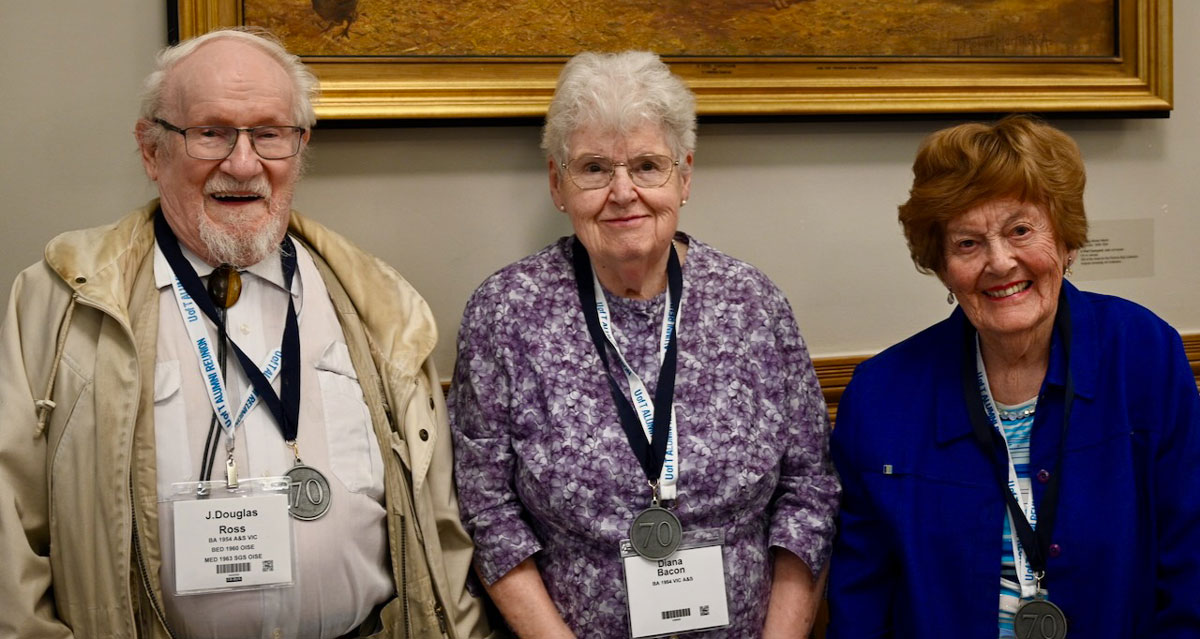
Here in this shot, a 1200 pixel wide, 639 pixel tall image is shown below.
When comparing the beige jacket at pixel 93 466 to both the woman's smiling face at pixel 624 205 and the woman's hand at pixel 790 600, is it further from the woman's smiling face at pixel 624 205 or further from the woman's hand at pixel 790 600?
the woman's hand at pixel 790 600

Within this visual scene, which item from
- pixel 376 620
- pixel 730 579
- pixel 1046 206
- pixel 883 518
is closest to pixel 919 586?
pixel 883 518

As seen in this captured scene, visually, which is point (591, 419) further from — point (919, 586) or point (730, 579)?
point (919, 586)

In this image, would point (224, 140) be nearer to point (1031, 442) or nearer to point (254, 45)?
point (254, 45)

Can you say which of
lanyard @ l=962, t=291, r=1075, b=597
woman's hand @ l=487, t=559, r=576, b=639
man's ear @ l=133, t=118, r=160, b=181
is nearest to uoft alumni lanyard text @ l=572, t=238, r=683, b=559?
woman's hand @ l=487, t=559, r=576, b=639

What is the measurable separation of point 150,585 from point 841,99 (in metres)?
1.96

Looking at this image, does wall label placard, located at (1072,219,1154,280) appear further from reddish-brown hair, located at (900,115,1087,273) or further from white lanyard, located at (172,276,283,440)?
white lanyard, located at (172,276,283,440)

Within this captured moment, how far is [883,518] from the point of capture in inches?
84.8

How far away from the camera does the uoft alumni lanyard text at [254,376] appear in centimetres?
204

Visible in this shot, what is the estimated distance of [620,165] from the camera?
219 cm

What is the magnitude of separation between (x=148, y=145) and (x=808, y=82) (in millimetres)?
1580

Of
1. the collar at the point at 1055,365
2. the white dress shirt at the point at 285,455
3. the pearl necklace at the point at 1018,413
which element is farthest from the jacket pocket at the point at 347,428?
the pearl necklace at the point at 1018,413

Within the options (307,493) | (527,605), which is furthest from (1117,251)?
(307,493)

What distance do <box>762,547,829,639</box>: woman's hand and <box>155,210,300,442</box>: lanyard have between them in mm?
1039

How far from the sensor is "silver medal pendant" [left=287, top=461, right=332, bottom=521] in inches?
80.1
